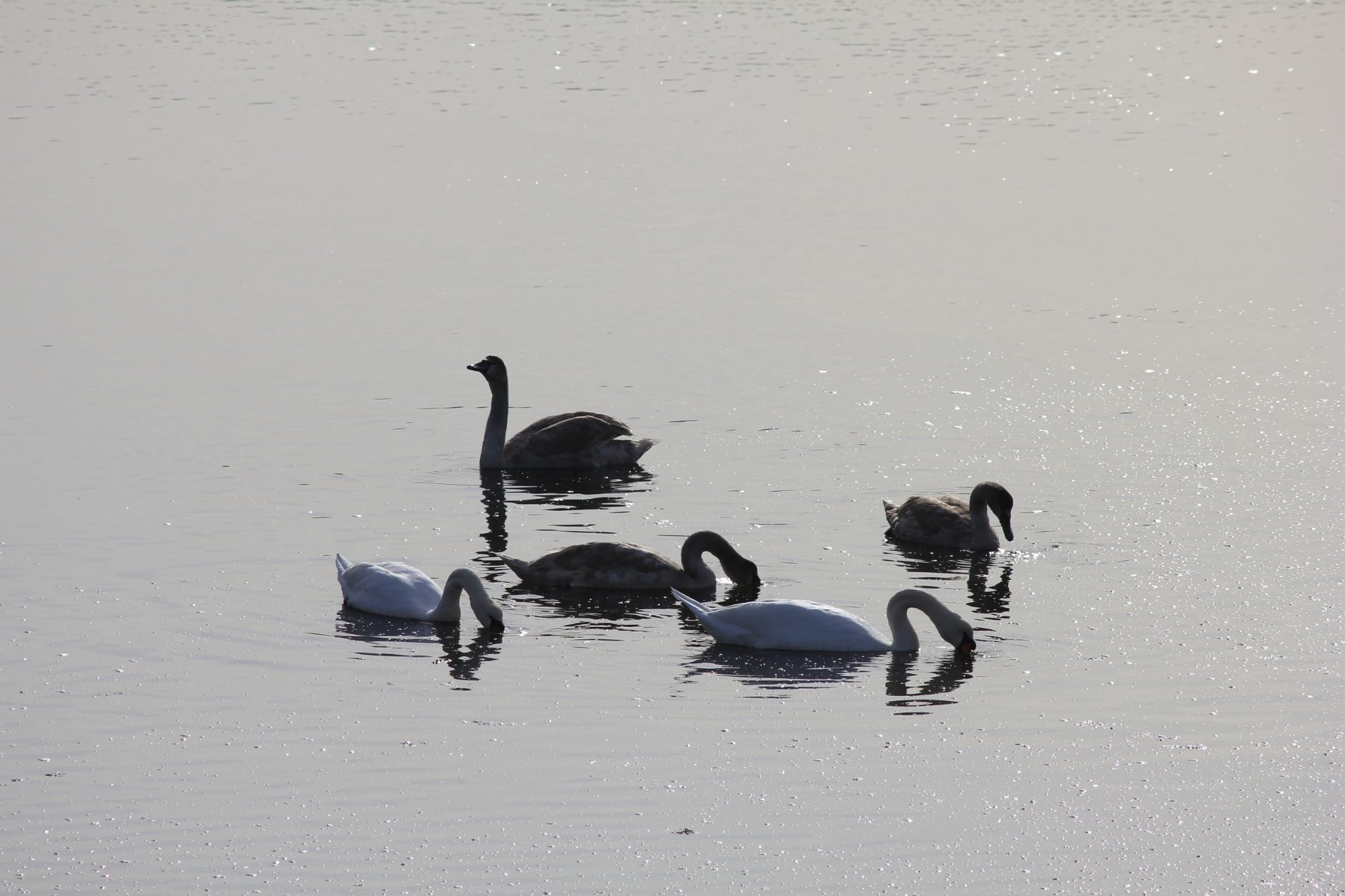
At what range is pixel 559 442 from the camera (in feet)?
64.1

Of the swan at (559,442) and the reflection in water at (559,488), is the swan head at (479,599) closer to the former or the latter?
the reflection in water at (559,488)

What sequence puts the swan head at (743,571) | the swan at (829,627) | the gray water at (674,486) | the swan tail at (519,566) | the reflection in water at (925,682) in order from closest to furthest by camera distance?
the gray water at (674,486) < the reflection in water at (925,682) < the swan at (829,627) < the swan head at (743,571) < the swan tail at (519,566)

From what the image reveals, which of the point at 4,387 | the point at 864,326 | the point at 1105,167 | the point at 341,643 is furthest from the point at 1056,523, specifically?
the point at 1105,167

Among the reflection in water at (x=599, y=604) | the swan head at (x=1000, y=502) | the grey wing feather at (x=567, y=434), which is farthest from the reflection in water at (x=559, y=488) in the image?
the swan head at (x=1000, y=502)

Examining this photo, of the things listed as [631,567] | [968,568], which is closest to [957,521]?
[968,568]

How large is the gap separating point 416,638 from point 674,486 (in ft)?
16.5

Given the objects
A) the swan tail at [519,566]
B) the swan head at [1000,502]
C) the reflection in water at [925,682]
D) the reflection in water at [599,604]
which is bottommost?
the reflection in water at [925,682]

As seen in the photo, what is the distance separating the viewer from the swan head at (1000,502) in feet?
53.2

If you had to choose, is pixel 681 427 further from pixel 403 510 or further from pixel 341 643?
pixel 341 643

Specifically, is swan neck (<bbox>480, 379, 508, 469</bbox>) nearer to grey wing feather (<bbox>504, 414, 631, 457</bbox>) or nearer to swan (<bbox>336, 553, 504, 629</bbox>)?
grey wing feather (<bbox>504, 414, 631, 457</bbox>)

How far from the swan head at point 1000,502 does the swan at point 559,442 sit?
163 inches

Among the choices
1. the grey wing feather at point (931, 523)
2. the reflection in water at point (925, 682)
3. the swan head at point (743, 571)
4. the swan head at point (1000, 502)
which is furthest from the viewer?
the grey wing feather at point (931, 523)

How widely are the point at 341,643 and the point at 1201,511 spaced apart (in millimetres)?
7240

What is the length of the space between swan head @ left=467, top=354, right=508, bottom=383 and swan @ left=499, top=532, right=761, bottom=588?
5.06 metres
